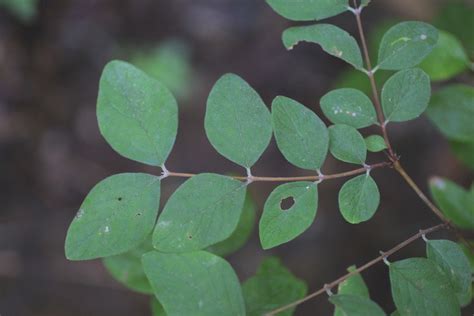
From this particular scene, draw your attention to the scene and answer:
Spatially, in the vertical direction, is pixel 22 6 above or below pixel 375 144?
below

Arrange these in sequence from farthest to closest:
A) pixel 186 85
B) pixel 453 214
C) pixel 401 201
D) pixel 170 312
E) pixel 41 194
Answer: pixel 186 85 < pixel 41 194 < pixel 401 201 < pixel 453 214 < pixel 170 312

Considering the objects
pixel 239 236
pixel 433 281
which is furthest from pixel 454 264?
pixel 239 236

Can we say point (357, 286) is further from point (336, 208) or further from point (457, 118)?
point (336, 208)

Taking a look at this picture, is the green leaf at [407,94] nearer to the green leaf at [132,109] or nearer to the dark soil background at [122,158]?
the green leaf at [132,109]

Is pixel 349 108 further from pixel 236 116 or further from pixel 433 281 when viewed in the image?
pixel 433 281

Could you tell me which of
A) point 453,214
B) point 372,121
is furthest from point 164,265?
point 453,214

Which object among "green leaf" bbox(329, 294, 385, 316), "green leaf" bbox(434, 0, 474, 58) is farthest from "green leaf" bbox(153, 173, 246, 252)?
"green leaf" bbox(434, 0, 474, 58)
